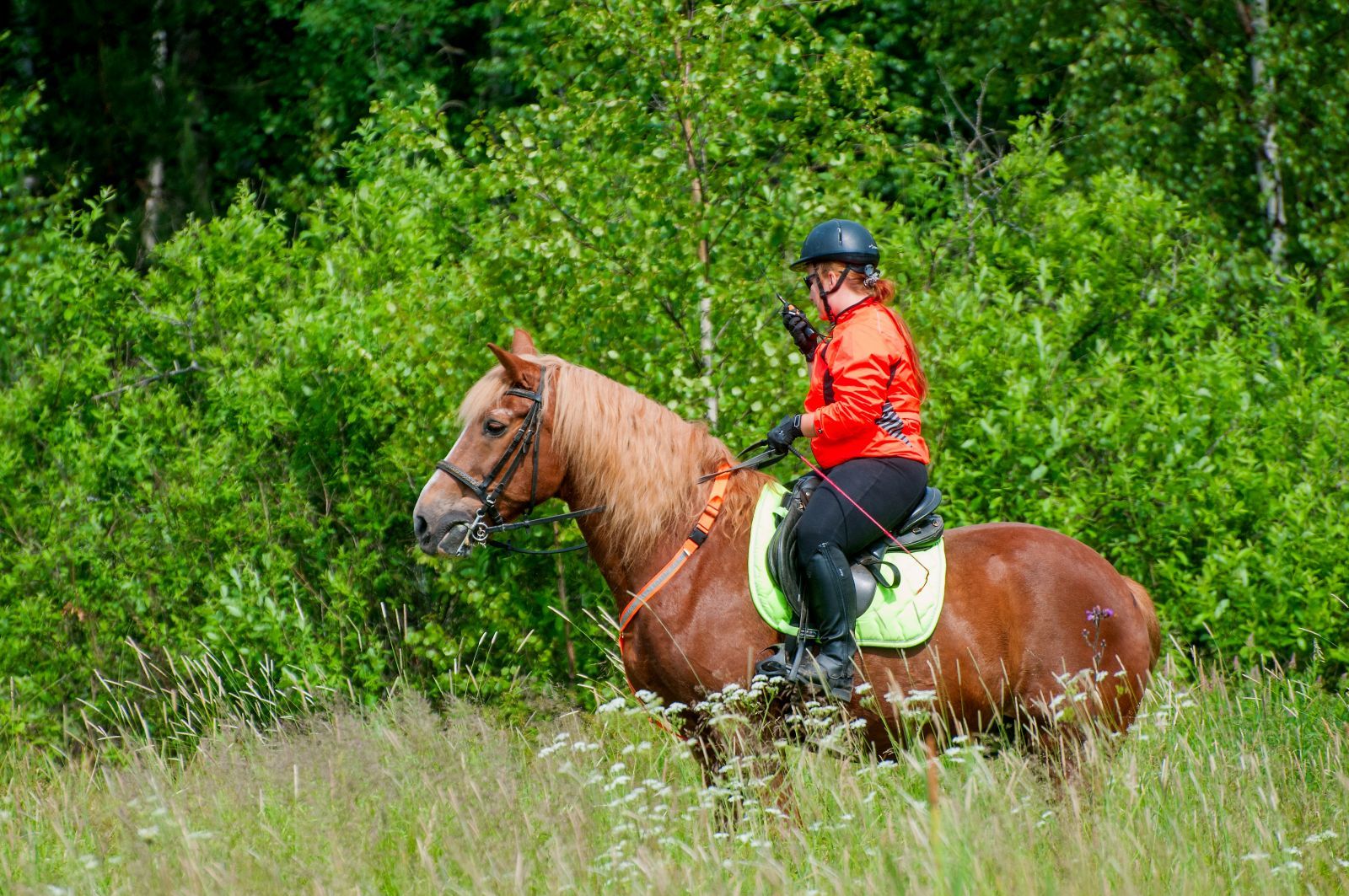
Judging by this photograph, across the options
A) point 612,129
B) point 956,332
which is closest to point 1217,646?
point 956,332

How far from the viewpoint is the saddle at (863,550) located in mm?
4941

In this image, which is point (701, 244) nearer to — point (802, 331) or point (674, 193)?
point (674, 193)

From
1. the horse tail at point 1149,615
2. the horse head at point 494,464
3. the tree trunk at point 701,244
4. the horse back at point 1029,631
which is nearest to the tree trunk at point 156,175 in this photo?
the tree trunk at point 701,244

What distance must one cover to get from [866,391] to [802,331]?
1.83 feet

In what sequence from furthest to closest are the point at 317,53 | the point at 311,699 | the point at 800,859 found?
the point at 317,53, the point at 311,699, the point at 800,859

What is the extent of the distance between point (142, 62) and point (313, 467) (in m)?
11.4

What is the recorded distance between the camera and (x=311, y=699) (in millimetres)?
7031

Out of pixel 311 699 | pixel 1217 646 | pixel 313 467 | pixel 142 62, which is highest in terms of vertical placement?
pixel 142 62

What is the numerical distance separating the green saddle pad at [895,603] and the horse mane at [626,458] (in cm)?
28

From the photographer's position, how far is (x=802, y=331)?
5.33 metres

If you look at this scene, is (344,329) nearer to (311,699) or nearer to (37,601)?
(311,699)

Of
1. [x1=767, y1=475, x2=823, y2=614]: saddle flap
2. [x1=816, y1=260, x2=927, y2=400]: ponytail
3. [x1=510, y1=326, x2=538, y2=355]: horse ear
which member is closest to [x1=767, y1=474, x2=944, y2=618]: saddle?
[x1=767, y1=475, x2=823, y2=614]: saddle flap

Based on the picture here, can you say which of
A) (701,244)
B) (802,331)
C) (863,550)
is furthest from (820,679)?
(701,244)

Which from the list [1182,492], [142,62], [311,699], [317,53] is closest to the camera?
Result: [311,699]
